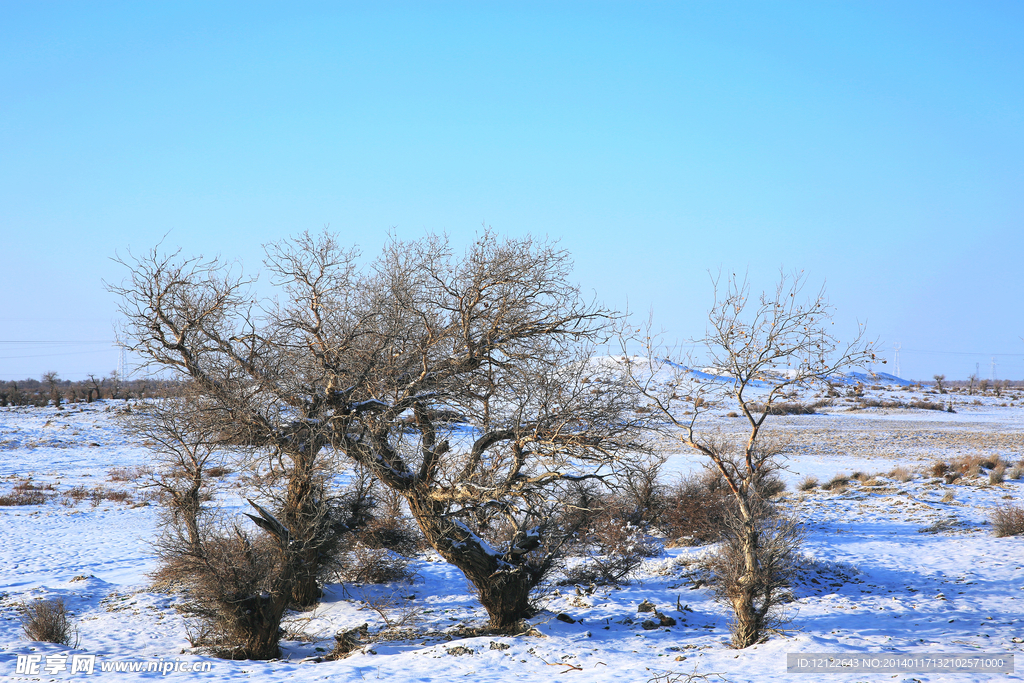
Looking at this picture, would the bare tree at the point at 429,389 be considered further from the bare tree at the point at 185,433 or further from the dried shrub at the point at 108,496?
the dried shrub at the point at 108,496

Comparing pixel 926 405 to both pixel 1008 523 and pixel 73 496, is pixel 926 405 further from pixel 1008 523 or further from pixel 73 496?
pixel 73 496

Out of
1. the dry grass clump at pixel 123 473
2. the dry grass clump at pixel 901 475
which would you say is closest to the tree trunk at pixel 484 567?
the dry grass clump at pixel 901 475

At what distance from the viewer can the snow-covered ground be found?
30.0 feet

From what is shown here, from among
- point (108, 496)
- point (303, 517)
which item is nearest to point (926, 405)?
point (108, 496)

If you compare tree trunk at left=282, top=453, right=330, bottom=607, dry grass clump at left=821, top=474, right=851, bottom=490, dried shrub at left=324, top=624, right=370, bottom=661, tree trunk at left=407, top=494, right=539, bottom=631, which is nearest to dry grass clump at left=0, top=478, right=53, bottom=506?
tree trunk at left=282, top=453, right=330, bottom=607

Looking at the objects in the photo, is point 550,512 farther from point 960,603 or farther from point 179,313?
point 960,603

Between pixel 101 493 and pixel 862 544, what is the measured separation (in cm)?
2431

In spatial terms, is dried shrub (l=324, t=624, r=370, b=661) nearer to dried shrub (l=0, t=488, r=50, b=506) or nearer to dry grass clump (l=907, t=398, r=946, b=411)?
dried shrub (l=0, t=488, r=50, b=506)

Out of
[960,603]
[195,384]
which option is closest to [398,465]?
[195,384]

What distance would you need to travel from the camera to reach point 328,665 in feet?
30.4

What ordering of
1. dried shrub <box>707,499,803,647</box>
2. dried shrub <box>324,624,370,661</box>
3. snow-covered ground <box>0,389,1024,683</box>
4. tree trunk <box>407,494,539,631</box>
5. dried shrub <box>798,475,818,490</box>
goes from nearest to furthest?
snow-covered ground <box>0,389,1024,683</box> → dried shrub <box>707,499,803,647</box> → dried shrub <box>324,624,370,661</box> → tree trunk <box>407,494,539,631</box> → dried shrub <box>798,475,818,490</box>

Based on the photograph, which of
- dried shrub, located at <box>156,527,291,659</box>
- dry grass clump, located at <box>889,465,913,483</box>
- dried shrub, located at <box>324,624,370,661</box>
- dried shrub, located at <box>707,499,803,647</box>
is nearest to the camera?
dried shrub, located at <box>707,499,803,647</box>

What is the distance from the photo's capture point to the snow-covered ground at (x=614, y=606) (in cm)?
916

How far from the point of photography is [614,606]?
12.8m
